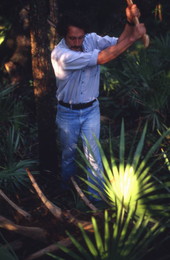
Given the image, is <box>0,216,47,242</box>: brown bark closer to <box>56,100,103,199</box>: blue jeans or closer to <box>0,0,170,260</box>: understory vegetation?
<box>0,0,170,260</box>: understory vegetation

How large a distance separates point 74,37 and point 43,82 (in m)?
0.62

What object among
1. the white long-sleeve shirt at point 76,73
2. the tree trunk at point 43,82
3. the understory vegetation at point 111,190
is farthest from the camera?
the tree trunk at point 43,82

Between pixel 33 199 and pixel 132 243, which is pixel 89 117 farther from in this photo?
pixel 132 243

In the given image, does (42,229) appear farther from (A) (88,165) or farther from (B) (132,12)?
(B) (132,12)

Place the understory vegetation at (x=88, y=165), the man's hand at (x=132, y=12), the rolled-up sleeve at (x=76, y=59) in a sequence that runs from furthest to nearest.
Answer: the rolled-up sleeve at (x=76, y=59) → the man's hand at (x=132, y=12) → the understory vegetation at (x=88, y=165)

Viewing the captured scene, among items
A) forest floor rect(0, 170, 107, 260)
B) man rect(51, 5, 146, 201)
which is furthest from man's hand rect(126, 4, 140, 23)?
forest floor rect(0, 170, 107, 260)

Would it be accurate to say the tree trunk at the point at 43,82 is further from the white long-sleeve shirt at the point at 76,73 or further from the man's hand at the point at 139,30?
the man's hand at the point at 139,30

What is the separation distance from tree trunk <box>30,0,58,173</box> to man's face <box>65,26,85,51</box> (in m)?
0.33

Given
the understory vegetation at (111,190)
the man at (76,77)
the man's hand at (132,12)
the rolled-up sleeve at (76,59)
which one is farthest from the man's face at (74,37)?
the understory vegetation at (111,190)

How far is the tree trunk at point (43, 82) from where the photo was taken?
3.44 metres

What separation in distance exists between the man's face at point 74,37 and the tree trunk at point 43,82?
13.0 inches

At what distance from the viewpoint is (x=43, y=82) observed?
3.62 meters

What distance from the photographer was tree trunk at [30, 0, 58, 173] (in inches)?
135

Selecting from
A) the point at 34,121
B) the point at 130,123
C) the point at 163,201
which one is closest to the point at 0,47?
the point at 34,121
